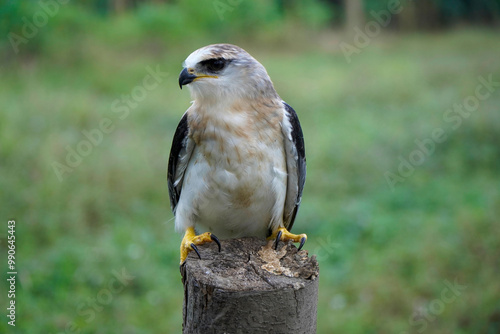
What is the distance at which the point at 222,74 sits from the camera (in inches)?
114

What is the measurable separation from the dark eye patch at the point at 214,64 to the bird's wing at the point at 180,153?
37cm

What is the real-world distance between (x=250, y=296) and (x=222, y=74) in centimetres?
144

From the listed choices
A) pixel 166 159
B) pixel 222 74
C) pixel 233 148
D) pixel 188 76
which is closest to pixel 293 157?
pixel 233 148

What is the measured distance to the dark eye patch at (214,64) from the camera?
2.86 metres

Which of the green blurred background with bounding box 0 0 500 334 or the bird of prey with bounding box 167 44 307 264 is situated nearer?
the bird of prey with bounding box 167 44 307 264

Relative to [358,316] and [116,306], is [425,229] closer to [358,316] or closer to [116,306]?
[358,316]

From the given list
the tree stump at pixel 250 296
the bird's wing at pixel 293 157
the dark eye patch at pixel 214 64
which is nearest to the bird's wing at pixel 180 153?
the dark eye patch at pixel 214 64

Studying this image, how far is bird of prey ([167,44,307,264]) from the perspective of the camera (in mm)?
2883

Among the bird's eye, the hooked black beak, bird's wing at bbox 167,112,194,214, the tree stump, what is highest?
→ the bird's eye

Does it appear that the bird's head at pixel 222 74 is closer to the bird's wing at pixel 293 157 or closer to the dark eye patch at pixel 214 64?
the dark eye patch at pixel 214 64

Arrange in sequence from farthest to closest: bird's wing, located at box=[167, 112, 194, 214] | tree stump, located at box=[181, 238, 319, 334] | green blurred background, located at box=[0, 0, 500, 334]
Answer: green blurred background, located at box=[0, 0, 500, 334]
bird's wing, located at box=[167, 112, 194, 214]
tree stump, located at box=[181, 238, 319, 334]

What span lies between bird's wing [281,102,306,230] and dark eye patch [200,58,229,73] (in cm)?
51

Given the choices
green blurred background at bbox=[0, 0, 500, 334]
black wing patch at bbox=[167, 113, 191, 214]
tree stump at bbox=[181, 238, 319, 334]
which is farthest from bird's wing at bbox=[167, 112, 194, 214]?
tree stump at bbox=[181, 238, 319, 334]

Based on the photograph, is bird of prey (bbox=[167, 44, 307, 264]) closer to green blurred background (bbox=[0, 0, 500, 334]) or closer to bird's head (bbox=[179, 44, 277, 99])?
bird's head (bbox=[179, 44, 277, 99])
